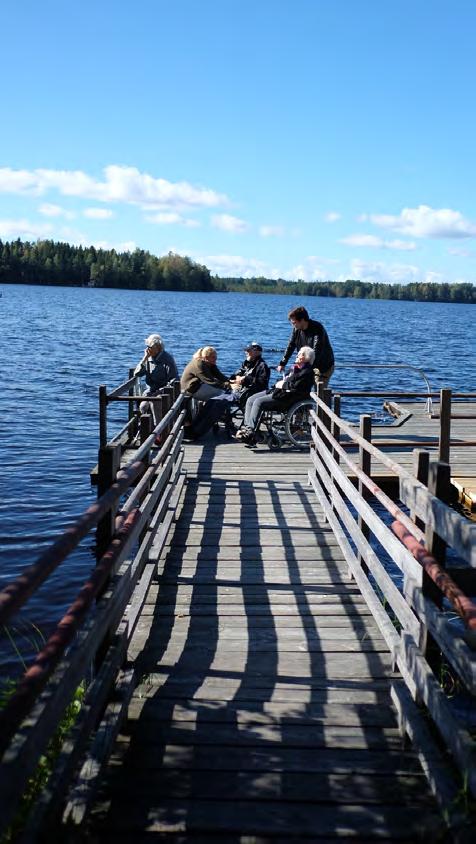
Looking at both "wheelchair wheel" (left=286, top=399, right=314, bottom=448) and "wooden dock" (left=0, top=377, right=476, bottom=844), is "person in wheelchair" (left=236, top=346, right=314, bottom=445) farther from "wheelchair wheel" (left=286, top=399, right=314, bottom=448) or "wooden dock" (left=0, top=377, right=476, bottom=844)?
"wooden dock" (left=0, top=377, right=476, bottom=844)

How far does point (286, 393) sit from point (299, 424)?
104cm

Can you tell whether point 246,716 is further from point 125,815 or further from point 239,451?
point 239,451

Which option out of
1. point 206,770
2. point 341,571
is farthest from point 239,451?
point 206,770

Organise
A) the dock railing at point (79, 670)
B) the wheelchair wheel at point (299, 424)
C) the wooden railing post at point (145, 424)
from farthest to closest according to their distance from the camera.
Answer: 1. the wheelchair wheel at point (299, 424)
2. the wooden railing post at point (145, 424)
3. the dock railing at point (79, 670)

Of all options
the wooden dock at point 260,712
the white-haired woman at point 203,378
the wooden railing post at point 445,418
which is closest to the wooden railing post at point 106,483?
the wooden dock at point 260,712

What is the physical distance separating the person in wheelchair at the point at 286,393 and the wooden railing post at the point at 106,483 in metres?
7.55

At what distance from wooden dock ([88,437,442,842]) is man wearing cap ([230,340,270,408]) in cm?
553

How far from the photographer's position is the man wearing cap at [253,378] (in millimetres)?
13258

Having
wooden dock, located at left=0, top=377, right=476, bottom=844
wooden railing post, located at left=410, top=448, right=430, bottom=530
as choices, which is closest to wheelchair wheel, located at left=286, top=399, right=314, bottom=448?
wooden dock, located at left=0, top=377, right=476, bottom=844

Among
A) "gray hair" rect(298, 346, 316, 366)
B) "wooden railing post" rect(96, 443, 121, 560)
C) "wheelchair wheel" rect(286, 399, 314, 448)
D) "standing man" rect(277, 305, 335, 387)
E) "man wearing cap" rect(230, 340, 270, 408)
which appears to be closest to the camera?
"wooden railing post" rect(96, 443, 121, 560)

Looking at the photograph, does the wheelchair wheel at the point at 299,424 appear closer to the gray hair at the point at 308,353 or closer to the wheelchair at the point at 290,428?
the wheelchair at the point at 290,428

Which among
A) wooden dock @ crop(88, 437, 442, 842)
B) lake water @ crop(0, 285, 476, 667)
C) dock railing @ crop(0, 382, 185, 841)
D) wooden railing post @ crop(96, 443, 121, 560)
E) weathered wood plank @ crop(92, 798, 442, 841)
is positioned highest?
wooden railing post @ crop(96, 443, 121, 560)

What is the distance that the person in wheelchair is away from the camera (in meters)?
11.9

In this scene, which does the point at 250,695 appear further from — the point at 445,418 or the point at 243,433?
the point at 243,433
